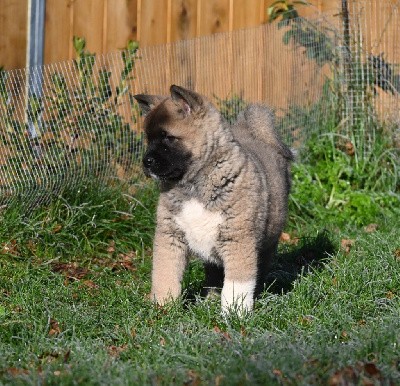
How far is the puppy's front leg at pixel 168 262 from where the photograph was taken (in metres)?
5.57

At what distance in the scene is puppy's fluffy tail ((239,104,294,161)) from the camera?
643cm

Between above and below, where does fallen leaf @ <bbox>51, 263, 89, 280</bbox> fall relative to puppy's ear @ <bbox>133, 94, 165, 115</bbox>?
below

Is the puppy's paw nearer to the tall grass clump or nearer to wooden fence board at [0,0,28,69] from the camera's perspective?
the tall grass clump

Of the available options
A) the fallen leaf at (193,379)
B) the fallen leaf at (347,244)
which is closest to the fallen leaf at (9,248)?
the fallen leaf at (347,244)

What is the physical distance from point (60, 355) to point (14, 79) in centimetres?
326

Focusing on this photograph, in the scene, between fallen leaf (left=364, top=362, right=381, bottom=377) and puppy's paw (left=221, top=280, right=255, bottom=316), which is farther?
puppy's paw (left=221, top=280, right=255, bottom=316)

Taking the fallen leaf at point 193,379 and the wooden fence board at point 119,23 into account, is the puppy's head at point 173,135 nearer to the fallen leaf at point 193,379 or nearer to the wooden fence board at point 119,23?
the fallen leaf at point 193,379

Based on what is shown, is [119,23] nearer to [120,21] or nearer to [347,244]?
[120,21]

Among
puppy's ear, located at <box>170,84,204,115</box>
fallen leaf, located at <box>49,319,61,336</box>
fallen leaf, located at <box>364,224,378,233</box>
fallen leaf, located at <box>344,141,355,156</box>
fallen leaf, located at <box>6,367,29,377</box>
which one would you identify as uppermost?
puppy's ear, located at <box>170,84,204,115</box>

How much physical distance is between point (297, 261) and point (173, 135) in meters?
2.07

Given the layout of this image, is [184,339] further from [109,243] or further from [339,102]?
[339,102]

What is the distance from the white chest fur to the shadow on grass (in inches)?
33.2

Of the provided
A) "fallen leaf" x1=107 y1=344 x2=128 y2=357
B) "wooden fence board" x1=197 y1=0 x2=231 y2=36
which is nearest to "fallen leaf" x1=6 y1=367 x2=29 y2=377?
"fallen leaf" x1=107 y1=344 x2=128 y2=357

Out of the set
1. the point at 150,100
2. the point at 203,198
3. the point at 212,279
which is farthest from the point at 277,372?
the point at 150,100
